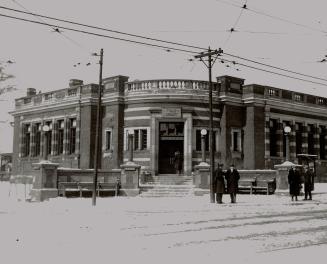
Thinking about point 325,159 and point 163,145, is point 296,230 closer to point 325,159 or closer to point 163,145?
point 163,145

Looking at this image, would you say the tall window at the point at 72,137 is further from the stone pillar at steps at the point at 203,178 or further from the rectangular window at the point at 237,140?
the stone pillar at steps at the point at 203,178

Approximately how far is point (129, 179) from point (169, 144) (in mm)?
5640

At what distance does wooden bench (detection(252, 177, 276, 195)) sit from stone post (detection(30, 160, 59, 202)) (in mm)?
11511

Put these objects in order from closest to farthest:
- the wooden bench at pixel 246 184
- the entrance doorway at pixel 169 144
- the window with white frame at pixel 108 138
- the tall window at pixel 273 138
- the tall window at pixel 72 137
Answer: the wooden bench at pixel 246 184, the entrance doorway at pixel 169 144, the window with white frame at pixel 108 138, the tall window at pixel 72 137, the tall window at pixel 273 138

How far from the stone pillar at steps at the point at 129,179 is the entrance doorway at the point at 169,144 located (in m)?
4.73

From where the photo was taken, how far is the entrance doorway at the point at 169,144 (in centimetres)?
3109

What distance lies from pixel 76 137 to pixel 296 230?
975 inches

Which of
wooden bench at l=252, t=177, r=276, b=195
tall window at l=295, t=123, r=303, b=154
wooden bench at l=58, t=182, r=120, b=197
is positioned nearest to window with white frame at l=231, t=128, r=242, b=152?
wooden bench at l=252, t=177, r=276, b=195

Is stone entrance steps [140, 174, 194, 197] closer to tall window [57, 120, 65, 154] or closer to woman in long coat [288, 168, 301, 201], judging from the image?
woman in long coat [288, 168, 301, 201]

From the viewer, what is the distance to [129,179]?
26609 mm

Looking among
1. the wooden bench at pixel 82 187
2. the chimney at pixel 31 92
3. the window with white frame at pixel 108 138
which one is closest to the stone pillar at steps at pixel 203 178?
the wooden bench at pixel 82 187

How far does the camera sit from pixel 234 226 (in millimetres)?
12008

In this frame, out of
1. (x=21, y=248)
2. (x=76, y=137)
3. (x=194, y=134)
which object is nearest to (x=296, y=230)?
(x=21, y=248)

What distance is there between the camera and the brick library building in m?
30.9
